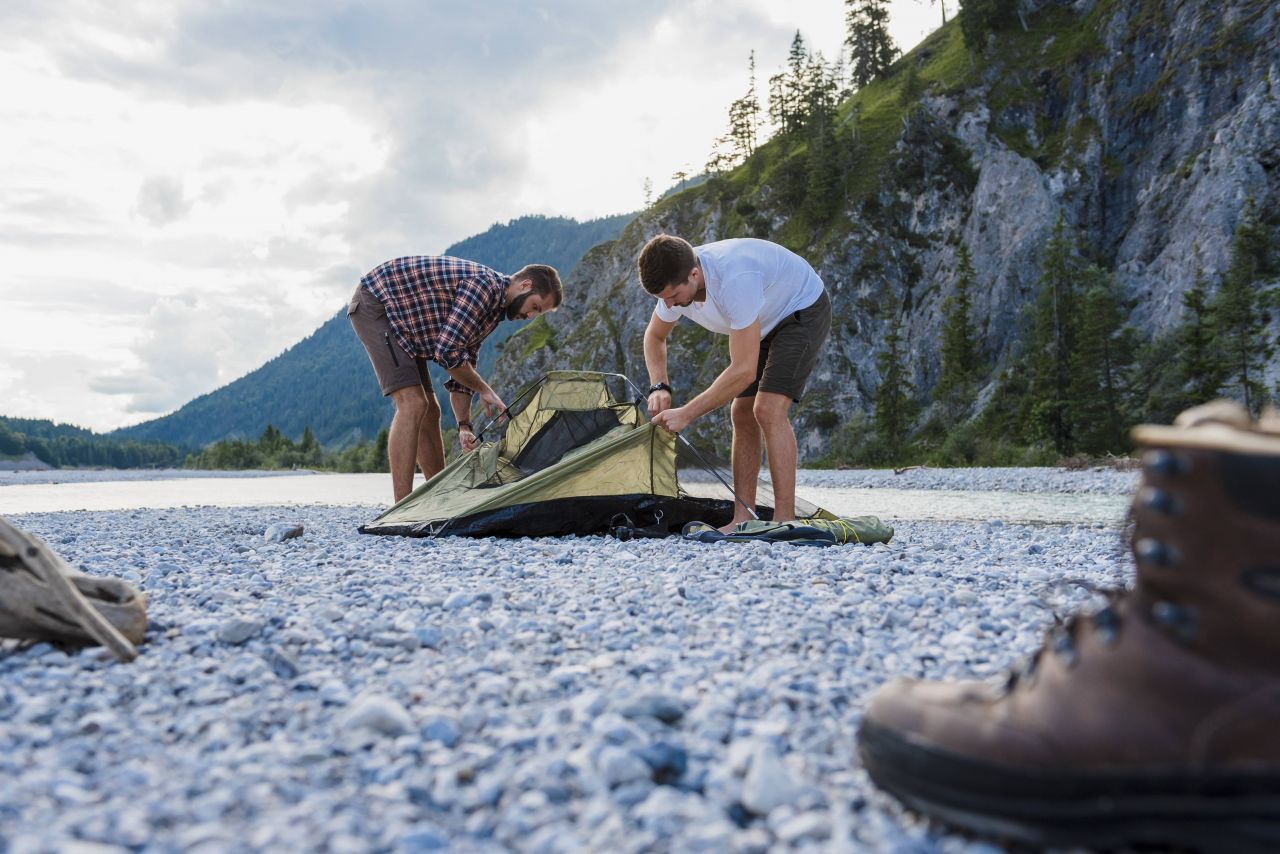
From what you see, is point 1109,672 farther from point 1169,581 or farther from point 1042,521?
point 1042,521

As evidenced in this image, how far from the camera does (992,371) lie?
157 ft

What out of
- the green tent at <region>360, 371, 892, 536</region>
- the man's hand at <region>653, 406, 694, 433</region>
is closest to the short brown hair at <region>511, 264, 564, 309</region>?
the green tent at <region>360, 371, 892, 536</region>

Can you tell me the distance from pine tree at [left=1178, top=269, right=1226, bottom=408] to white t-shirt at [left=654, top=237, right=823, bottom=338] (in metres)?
33.6

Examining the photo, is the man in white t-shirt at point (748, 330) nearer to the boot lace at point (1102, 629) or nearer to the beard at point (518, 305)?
the beard at point (518, 305)

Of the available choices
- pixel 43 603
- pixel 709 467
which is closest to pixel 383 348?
pixel 709 467

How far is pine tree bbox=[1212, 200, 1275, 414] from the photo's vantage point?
32500mm

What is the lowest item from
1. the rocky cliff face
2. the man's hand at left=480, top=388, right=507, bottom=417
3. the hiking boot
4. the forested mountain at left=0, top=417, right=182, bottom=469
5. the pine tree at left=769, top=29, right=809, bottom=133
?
the hiking boot

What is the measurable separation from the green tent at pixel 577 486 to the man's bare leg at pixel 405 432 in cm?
48

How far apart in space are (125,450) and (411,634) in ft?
612

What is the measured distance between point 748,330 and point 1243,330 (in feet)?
119

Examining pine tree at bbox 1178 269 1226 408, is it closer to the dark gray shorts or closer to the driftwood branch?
the dark gray shorts

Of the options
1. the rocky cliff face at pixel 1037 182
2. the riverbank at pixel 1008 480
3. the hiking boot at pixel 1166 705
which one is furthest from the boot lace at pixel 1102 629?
the rocky cliff face at pixel 1037 182

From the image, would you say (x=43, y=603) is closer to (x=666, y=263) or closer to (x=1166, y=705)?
(x=1166, y=705)

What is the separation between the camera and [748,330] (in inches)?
236
